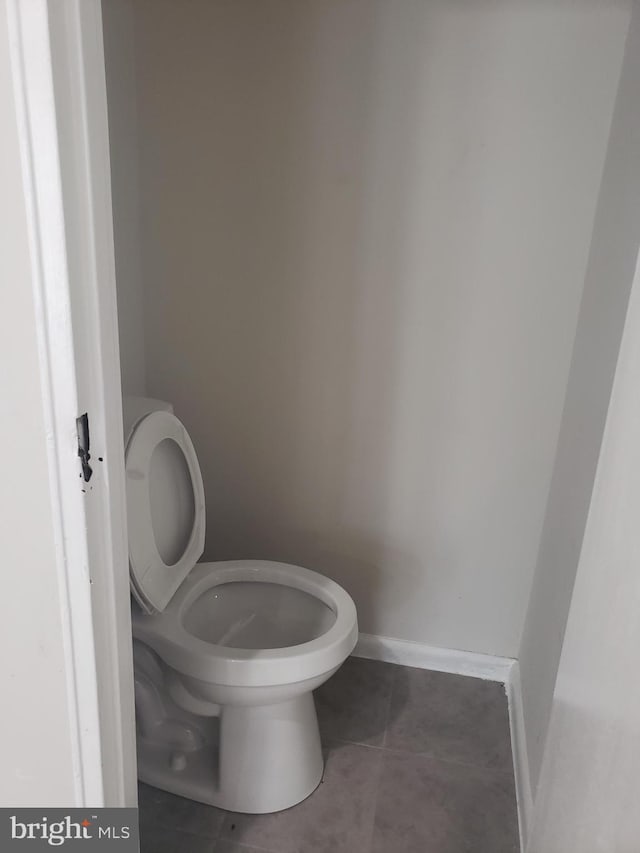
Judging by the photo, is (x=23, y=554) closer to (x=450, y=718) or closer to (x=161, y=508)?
(x=161, y=508)

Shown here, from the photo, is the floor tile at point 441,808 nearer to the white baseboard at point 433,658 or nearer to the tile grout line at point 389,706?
the tile grout line at point 389,706

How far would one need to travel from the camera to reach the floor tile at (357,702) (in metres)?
1.81

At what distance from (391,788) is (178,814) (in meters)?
0.49

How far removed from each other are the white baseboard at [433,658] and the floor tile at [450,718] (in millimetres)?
21

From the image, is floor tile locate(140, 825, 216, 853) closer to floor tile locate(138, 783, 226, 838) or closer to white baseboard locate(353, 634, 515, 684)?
floor tile locate(138, 783, 226, 838)

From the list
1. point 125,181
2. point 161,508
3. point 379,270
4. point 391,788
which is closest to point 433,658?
point 391,788

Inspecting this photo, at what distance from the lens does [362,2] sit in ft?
5.18

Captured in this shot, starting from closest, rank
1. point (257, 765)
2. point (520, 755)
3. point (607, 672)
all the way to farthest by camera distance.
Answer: point (607, 672), point (257, 765), point (520, 755)

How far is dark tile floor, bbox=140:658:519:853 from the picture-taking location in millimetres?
1501

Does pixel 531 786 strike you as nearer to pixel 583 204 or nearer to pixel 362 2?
pixel 583 204

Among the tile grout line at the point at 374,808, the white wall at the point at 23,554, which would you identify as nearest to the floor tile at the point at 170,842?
the tile grout line at the point at 374,808

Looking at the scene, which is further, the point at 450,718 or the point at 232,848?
the point at 450,718

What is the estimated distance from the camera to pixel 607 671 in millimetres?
775

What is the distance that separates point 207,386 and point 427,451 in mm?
623
